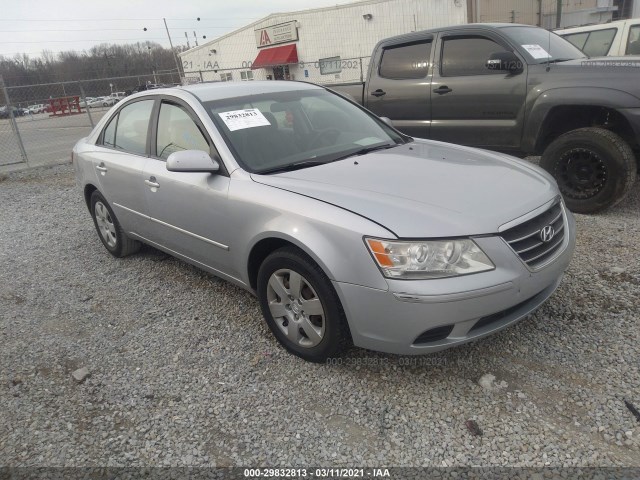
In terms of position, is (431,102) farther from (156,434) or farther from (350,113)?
(156,434)

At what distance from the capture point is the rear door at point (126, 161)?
12.7 ft

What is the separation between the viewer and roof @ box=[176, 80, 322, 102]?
11.5 ft

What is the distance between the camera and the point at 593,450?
2047 mm

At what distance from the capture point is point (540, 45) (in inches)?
203

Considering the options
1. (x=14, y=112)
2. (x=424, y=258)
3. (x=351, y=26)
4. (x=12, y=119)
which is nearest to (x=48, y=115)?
(x=14, y=112)

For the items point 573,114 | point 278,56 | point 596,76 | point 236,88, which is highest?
point 278,56

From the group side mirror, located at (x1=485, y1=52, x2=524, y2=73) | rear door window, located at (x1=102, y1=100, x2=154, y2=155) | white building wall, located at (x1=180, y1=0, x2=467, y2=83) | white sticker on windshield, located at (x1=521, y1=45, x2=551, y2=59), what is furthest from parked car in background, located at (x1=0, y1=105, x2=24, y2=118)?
white building wall, located at (x1=180, y1=0, x2=467, y2=83)

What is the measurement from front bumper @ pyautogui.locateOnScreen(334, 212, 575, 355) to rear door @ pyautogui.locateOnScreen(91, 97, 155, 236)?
7.35 feet

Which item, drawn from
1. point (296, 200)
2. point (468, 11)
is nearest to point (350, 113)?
point (296, 200)

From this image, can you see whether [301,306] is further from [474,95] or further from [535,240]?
[474,95]

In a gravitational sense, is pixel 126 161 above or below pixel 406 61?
below

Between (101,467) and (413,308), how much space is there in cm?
160

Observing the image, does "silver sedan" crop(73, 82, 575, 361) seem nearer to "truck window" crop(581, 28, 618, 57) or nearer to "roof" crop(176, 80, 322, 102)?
"roof" crop(176, 80, 322, 102)

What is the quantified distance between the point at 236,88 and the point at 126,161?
44.6 inches
